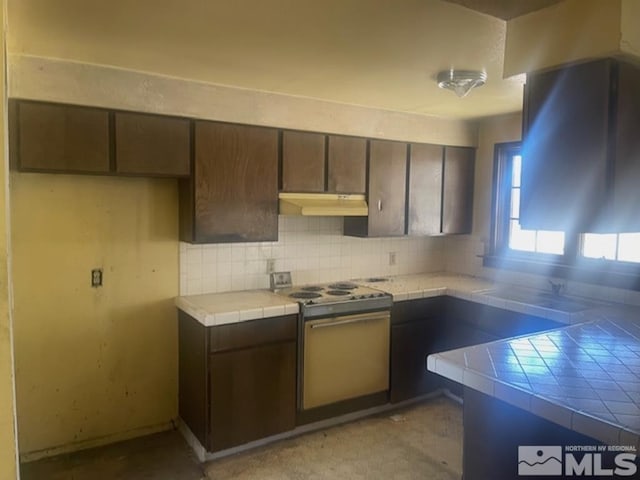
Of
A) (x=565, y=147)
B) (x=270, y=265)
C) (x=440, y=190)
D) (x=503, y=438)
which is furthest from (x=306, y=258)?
(x=565, y=147)

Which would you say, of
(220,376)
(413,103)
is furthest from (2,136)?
(413,103)

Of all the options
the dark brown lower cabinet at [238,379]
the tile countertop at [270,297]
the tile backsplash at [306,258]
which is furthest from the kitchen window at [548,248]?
the dark brown lower cabinet at [238,379]

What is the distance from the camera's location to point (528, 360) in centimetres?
187

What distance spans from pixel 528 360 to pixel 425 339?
1817 mm

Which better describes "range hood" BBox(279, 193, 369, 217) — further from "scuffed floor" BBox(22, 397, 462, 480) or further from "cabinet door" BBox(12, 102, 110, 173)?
"scuffed floor" BBox(22, 397, 462, 480)

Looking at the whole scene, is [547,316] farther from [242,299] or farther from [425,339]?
[242,299]

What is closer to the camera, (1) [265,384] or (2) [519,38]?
(2) [519,38]

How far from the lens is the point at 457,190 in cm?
418

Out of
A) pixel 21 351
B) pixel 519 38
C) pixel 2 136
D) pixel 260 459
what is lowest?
pixel 260 459

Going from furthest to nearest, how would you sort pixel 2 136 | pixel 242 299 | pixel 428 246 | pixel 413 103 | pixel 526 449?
pixel 428 246
pixel 413 103
pixel 242 299
pixel 526 449
pixel 2 136

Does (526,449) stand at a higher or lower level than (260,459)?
higher

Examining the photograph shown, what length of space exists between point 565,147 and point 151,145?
220cm

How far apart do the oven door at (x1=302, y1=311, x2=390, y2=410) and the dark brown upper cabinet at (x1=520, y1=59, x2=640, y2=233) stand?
175cm

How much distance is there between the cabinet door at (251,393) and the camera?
2.85 metres
